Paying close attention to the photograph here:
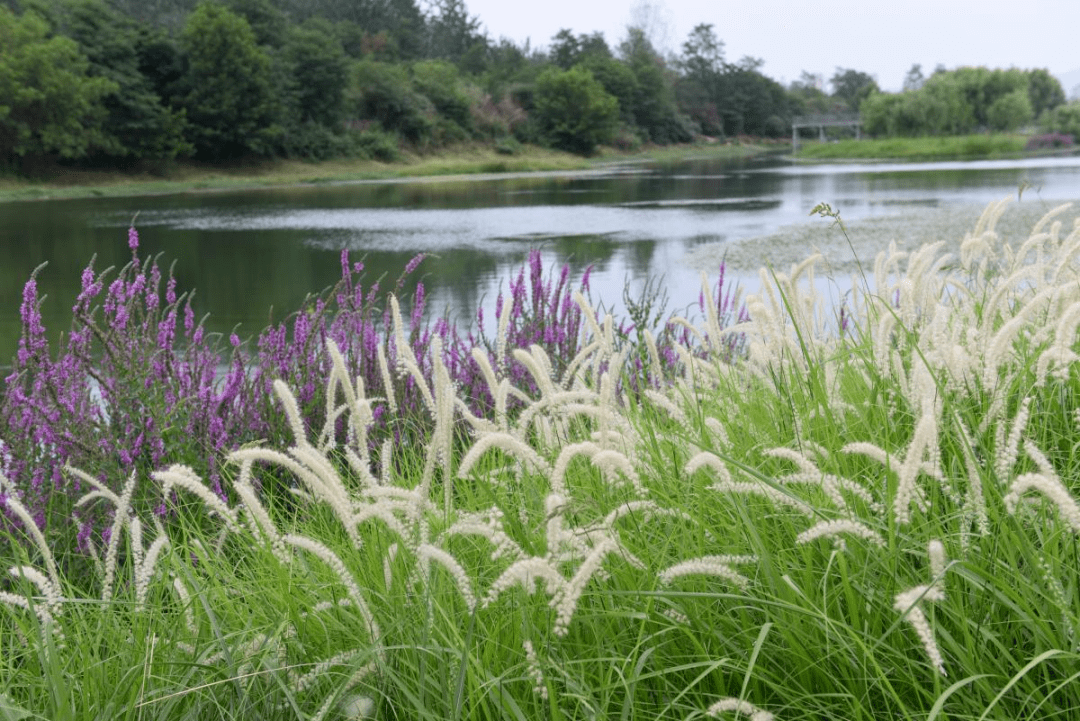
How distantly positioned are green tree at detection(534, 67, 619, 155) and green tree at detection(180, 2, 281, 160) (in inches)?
1110

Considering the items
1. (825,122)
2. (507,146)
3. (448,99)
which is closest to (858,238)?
(448,99)

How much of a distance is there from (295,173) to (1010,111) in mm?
64355

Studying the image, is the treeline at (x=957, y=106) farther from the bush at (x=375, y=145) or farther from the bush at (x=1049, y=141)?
the bush at (x=375, y=145)

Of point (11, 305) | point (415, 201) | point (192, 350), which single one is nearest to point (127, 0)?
point (415, 201)

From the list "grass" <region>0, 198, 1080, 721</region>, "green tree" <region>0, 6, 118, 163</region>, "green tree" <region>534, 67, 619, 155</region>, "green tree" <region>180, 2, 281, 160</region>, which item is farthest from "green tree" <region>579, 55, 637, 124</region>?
"grass" <region>0, 198, 1080, 721</region>

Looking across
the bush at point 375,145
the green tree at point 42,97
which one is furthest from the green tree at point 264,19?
the green tree at point 42,97

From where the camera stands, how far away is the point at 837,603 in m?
1.68

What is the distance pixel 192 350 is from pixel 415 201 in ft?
98.3

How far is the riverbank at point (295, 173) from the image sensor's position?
41.1m

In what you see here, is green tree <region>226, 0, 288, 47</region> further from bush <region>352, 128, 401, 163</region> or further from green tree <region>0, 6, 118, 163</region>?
green tree <region>0, 6, 118, 163</region>

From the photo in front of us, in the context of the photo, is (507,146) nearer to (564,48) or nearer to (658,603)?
(564,48)

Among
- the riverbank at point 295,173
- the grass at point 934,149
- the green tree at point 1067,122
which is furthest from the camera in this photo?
the green tree at point 1067,122

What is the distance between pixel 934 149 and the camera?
77.8 meters

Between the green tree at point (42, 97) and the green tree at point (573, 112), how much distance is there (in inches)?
1496
